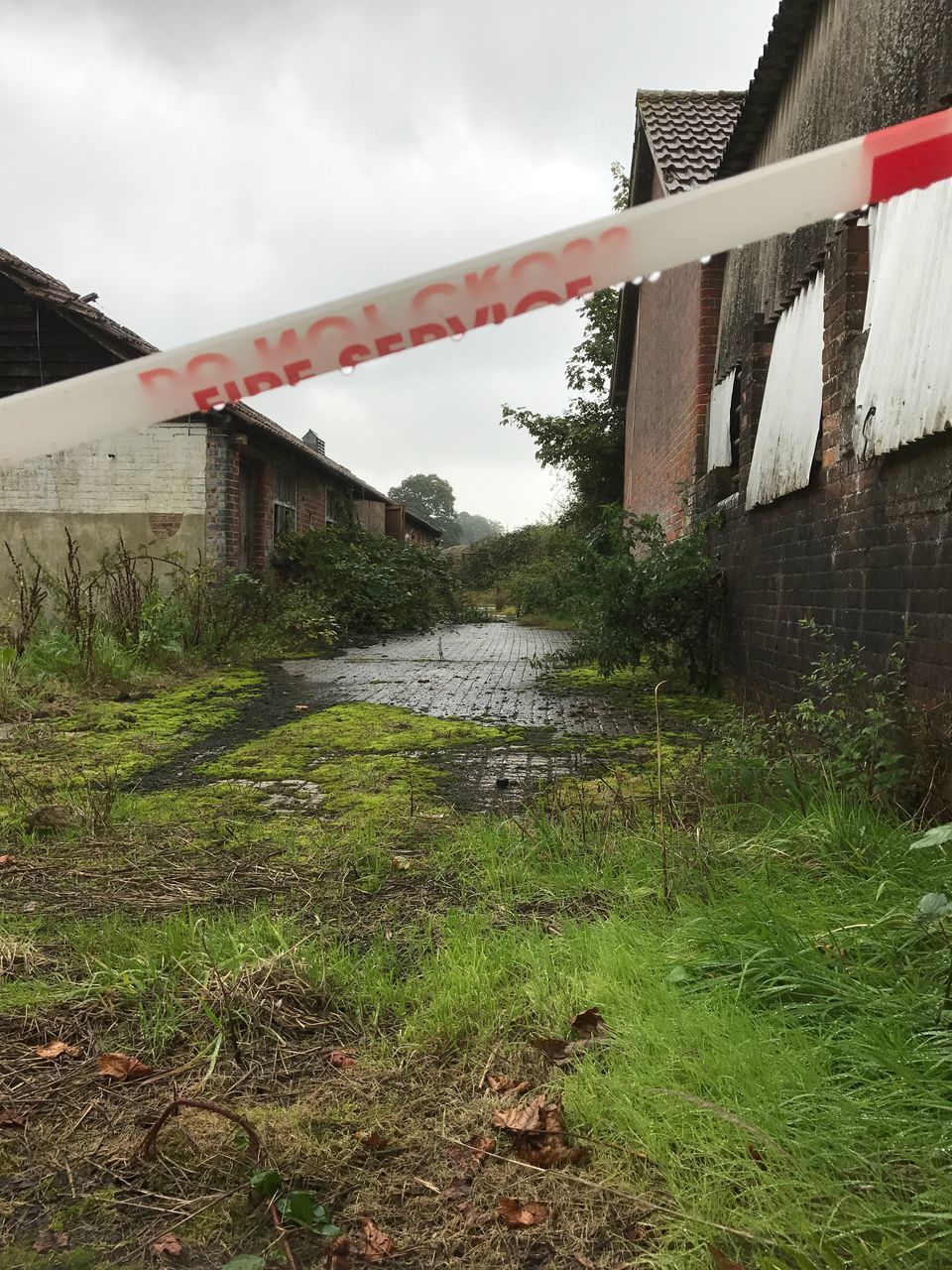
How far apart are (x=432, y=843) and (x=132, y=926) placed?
1.27 metres

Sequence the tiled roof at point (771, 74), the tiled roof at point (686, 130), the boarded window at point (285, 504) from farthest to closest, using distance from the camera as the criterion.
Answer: the boarded window at point (285, 504)
the tiled roof at point (686, 130)
the tiled roof at point (771, 74)

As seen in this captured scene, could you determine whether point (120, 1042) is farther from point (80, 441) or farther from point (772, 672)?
point (772, 672)

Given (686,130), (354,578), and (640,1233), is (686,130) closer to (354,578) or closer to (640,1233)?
(354,578)

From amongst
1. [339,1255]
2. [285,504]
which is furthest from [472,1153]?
[285,504]

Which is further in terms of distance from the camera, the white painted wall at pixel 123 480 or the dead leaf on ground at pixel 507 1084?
the white painted wall at pixel 123 480

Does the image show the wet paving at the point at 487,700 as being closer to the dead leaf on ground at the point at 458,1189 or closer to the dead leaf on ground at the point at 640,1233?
the dead leaf on ground at the point at 458,1189

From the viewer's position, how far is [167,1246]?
1511 mm

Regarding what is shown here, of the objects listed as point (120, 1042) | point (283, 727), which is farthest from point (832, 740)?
point (283, 727)

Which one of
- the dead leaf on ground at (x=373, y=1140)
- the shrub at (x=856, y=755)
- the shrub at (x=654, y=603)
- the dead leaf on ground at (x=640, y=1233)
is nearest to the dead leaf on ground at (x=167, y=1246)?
the dead leaf on ground at (x=373, y=1140)

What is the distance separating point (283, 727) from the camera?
259 inches

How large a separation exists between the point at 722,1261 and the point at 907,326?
3437mm

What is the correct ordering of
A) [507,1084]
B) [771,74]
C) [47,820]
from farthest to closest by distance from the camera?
[771,74], [47,820], [507,1084]

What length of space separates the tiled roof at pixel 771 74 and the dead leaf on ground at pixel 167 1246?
7132 mm

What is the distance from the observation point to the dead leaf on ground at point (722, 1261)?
1.32 meters
